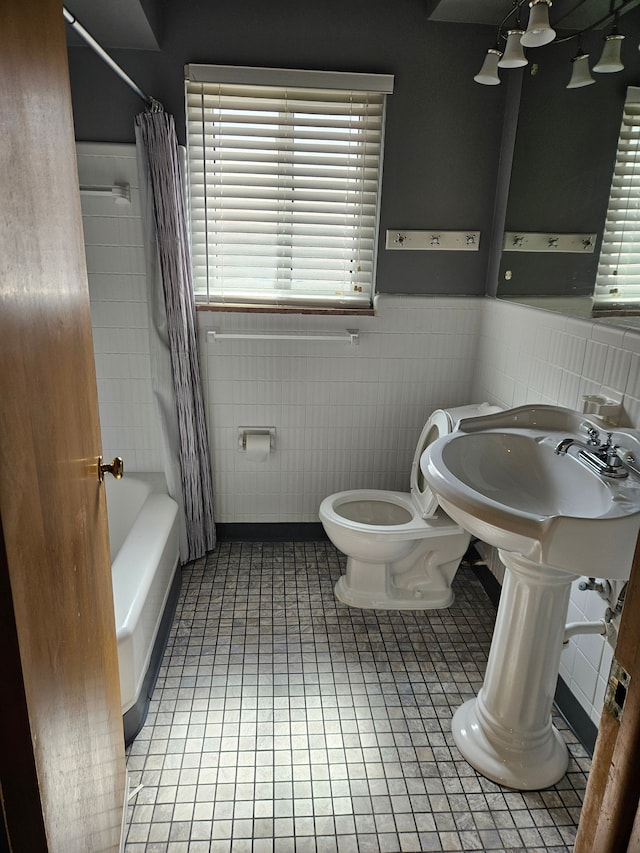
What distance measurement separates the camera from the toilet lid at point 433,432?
240 cm

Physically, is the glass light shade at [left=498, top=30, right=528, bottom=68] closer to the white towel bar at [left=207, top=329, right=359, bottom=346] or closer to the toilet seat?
the white towel bar at [left=207, top=329, right=359, bottom=346]

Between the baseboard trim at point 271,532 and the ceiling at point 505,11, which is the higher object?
the ceiling at point 505,11

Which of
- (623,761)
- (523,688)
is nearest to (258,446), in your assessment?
(523,688)

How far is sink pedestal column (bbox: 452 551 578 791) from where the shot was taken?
163 cm

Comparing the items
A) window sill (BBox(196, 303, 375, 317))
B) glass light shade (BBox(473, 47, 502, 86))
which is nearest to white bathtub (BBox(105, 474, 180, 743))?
window sill (BBox(196, 303, 375, 317))

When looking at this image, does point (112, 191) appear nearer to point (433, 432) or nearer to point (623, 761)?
point (433, 432)

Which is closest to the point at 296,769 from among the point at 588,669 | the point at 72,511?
the point at 588,669

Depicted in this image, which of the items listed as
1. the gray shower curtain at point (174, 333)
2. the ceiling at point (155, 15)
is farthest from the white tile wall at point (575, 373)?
the gray shower curtain at point (174, 333)

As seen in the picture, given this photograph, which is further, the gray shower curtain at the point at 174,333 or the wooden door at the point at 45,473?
the gray shower curtain at the point at 174,333

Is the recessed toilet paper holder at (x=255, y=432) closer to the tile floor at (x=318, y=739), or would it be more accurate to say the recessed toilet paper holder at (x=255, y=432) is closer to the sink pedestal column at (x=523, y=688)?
the tile floor at (x=318, y=739)

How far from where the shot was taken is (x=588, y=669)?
1826mm

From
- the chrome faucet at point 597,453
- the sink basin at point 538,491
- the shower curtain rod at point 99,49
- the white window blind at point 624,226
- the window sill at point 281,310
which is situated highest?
the shower curtain rod at point 99,49

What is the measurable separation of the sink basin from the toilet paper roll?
115cm

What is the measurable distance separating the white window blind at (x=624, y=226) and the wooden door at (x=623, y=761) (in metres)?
1.35
